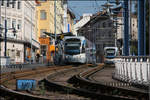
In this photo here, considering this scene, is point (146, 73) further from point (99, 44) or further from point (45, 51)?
point (45, 51)

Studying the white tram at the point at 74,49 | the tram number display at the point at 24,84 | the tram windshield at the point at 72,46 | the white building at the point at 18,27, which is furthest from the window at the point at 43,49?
the tram number display at the point at 24,84

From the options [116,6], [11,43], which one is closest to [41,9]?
[11,43]

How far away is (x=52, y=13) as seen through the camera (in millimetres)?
76125

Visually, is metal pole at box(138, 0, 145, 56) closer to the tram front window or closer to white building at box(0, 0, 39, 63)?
the tram front window

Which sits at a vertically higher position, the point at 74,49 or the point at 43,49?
the point at 43,49

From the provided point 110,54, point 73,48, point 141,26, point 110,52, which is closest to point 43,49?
point 110,54

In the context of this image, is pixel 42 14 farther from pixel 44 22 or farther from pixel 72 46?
pixel 72 46

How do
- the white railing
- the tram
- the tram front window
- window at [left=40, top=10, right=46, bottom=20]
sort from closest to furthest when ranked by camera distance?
the white railing, the tram front window, the tram, window at [left=40, top=10, right=46, bottom=20]

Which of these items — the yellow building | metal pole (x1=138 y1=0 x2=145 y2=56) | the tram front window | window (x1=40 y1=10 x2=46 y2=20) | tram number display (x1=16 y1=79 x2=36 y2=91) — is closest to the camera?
tram number display (x1=16 y1=79 x2=36 y2=91)

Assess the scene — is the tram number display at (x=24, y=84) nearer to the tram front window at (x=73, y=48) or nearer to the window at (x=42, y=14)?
the tram front window at (x=73, y=48)

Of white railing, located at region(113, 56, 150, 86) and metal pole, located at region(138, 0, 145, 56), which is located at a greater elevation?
metal pole, located at region(138, 0, 145, 56)

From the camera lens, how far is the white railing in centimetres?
1202

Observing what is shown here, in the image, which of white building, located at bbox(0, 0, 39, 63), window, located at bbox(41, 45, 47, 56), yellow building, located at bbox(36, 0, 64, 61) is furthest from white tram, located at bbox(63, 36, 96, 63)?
window, located at bbox(41, 45, 47, 56)

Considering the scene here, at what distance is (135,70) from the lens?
1324cm
